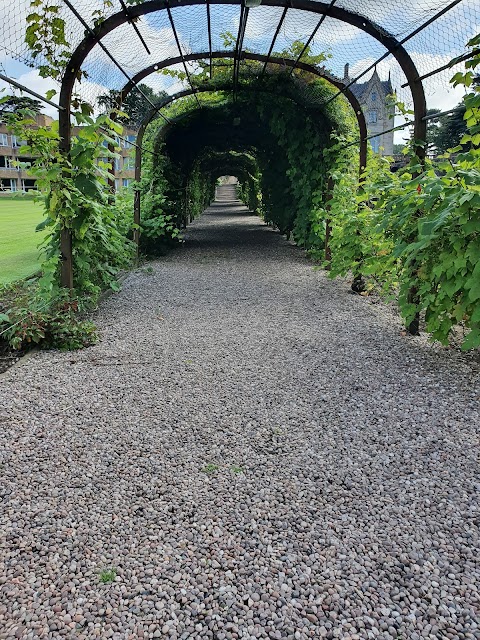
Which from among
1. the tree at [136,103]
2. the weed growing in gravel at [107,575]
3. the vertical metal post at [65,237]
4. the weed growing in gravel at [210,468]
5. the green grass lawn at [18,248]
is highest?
the tree at [136,103]

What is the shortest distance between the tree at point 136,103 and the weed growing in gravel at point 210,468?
508 cm

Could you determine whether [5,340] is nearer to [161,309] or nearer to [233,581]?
[161,309]

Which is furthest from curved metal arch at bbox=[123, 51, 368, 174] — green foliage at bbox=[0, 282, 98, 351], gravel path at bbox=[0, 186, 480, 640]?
gravel path at bbox=[0, 186, 480, 640]

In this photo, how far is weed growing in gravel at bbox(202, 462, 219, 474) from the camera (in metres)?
2.38

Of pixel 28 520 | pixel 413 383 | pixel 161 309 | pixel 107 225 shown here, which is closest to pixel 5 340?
pixel 107 225

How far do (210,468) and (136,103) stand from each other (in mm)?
6842

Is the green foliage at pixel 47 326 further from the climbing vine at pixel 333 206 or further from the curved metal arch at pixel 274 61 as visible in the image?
the curved metal arch at pixel 274 61

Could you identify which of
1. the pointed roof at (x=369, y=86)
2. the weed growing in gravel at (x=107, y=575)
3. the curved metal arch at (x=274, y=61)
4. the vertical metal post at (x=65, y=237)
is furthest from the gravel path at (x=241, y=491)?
the curved metal arch at (x=274, y=61)

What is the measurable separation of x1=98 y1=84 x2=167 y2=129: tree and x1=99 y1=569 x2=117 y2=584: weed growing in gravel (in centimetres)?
564

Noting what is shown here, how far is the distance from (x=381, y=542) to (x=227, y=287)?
213 inches

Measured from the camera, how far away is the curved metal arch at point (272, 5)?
4422 mm

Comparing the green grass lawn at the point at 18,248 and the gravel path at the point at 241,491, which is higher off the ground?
the gravel path at the point at 241,491

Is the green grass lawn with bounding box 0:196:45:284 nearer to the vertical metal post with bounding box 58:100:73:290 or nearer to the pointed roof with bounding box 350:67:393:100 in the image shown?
the vertical metal post with bounding box 58:100:73:290

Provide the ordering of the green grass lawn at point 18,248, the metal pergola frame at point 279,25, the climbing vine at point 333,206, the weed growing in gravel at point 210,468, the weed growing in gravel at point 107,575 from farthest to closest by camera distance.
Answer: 1. the green grass lawn at point 18,248
2. the metal pergola frame at point 279,25
3. the climbing vine at point 333,206
4. the weed growing in gravel at point 210,468
5. the weed growing in gravel at point 107,575
